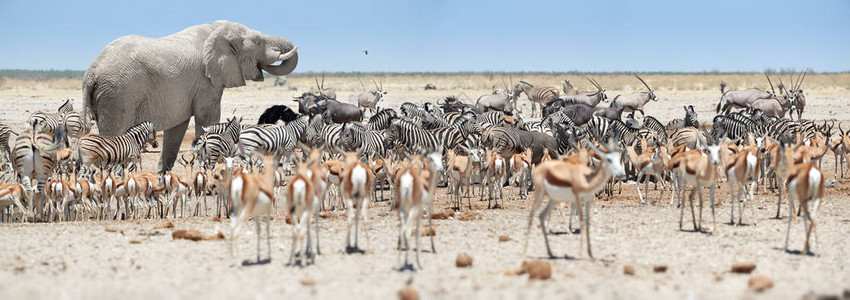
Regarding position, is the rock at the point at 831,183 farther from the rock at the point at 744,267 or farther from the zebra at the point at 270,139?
the zebra at the point at 270,139

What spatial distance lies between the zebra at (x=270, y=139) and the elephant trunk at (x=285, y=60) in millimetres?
2599

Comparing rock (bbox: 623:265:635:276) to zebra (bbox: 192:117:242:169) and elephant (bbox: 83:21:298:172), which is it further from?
elephant (bbox: 83:21:298:172)

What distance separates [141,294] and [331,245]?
3.06 meters

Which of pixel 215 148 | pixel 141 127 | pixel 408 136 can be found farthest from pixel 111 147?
pixel 408 136

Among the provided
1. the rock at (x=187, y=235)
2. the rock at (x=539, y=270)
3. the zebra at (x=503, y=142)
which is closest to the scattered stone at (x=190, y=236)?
the rock at (x=187, y=235)

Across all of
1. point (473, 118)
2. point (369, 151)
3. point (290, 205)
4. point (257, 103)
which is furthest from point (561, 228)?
point (257, 103)

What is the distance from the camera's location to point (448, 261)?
9414mm

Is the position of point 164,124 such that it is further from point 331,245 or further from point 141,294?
point 141,294

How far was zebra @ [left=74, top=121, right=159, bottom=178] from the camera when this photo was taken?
Result: 1597 centimetres

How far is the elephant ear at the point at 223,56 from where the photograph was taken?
1942 cm

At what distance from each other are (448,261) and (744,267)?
2.93 meters

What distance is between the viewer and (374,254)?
388 inches

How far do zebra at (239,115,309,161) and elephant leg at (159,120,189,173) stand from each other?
9.70 feet

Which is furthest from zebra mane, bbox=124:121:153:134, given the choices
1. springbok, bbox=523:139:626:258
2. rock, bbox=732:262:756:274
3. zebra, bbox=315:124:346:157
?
rock, bbox=732:262:756:274
